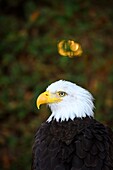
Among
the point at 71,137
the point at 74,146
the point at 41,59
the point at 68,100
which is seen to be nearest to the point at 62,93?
the point at 68,100

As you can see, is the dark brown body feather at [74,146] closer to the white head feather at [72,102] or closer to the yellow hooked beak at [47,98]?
the white head feather at [72,102]

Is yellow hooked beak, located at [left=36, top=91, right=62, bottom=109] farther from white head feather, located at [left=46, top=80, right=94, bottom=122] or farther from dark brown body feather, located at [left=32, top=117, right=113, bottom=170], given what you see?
dark brown body feather, located at [left=32, top=117, right=113, bottom=170]

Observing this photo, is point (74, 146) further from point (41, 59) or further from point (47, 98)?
point (41, 59)

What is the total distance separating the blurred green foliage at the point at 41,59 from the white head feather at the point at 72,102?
294 cm

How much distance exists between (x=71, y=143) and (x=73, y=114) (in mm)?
384

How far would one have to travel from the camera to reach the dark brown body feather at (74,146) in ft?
17.7

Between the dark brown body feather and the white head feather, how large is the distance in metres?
0.06

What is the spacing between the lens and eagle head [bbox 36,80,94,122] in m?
5.75

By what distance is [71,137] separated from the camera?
18.2 ft

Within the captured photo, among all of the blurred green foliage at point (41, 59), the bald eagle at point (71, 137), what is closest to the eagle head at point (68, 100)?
the bald eagle at point (71, 137)

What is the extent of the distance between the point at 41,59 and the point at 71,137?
4158 mm

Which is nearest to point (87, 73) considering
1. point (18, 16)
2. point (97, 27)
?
point (97, 27)

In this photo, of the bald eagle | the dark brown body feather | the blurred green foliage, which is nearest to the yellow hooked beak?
the bald eagle

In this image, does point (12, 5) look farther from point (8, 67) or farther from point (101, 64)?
point (101, 64)
